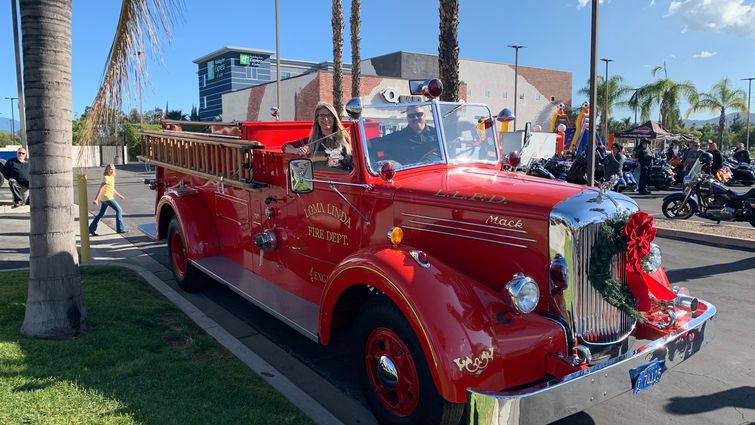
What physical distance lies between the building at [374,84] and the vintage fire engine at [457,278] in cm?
2721

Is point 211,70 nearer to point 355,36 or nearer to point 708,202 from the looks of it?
point 355,36

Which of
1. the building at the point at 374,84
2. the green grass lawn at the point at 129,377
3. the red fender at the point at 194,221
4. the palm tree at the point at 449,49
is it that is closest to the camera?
the green grass lawn at the point at 129,377

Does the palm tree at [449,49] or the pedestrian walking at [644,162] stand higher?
the palm tree at [449,49]

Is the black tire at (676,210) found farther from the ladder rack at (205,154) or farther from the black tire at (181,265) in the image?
the black tire at (181,265)

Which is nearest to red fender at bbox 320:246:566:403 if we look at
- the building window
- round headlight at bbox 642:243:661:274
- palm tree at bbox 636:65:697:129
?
round headlight at bbox 642:243:661:274

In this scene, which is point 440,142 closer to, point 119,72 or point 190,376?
point 190,376

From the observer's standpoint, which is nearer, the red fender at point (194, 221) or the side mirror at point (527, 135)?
the side mirror at point (527, 135)

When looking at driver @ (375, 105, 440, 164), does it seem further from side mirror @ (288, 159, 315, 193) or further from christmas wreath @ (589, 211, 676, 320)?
christmas wreath @ (589, 211, 676, 320)

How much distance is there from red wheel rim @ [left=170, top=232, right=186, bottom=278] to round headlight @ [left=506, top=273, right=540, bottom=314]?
15.7 ft

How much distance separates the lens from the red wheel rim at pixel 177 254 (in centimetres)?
672

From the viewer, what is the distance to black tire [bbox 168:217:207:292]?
642 cm

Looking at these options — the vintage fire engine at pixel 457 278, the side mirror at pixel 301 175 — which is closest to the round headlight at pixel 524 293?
the vintage fire engine at pixel 457 278

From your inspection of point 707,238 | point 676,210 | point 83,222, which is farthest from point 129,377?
point 676,210

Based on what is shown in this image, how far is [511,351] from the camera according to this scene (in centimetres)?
298
